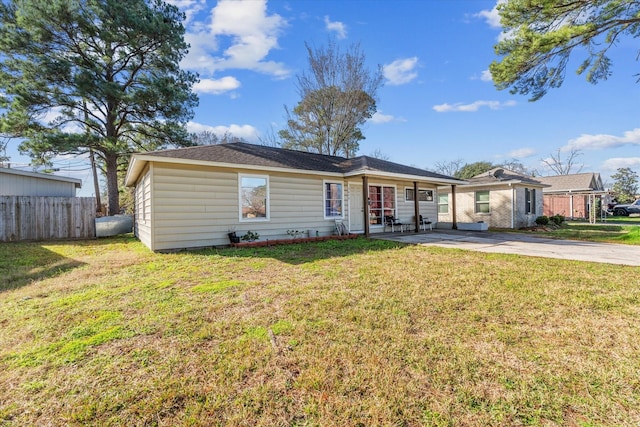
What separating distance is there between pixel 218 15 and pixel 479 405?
12888 millimetres

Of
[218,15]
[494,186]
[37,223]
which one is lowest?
[37,223]

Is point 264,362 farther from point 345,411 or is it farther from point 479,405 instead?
point 479,405

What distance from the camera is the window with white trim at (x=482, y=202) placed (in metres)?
15.4

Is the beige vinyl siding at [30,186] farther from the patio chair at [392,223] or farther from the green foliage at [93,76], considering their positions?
the patio chair at [392,223]

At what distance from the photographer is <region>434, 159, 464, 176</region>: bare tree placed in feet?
129

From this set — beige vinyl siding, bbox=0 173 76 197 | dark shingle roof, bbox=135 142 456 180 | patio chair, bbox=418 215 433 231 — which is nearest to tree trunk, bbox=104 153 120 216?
beige vinyl siding, bbox=0 173 76 197

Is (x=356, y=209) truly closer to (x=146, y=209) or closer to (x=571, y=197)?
(x=146, y=209)

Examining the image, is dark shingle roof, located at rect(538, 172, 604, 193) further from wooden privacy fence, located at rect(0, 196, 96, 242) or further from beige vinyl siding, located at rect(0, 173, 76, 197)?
beige vinyl siding, located at rect(0, 173, 76, 197)

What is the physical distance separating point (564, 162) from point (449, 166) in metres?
19.1

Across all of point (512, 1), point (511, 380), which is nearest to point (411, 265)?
point (511, 380)

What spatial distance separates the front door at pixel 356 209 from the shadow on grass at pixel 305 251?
2.41m

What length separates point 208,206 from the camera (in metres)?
7.84

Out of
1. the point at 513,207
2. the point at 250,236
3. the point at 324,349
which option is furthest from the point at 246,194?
the point at 513,207

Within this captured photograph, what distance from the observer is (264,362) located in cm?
229
